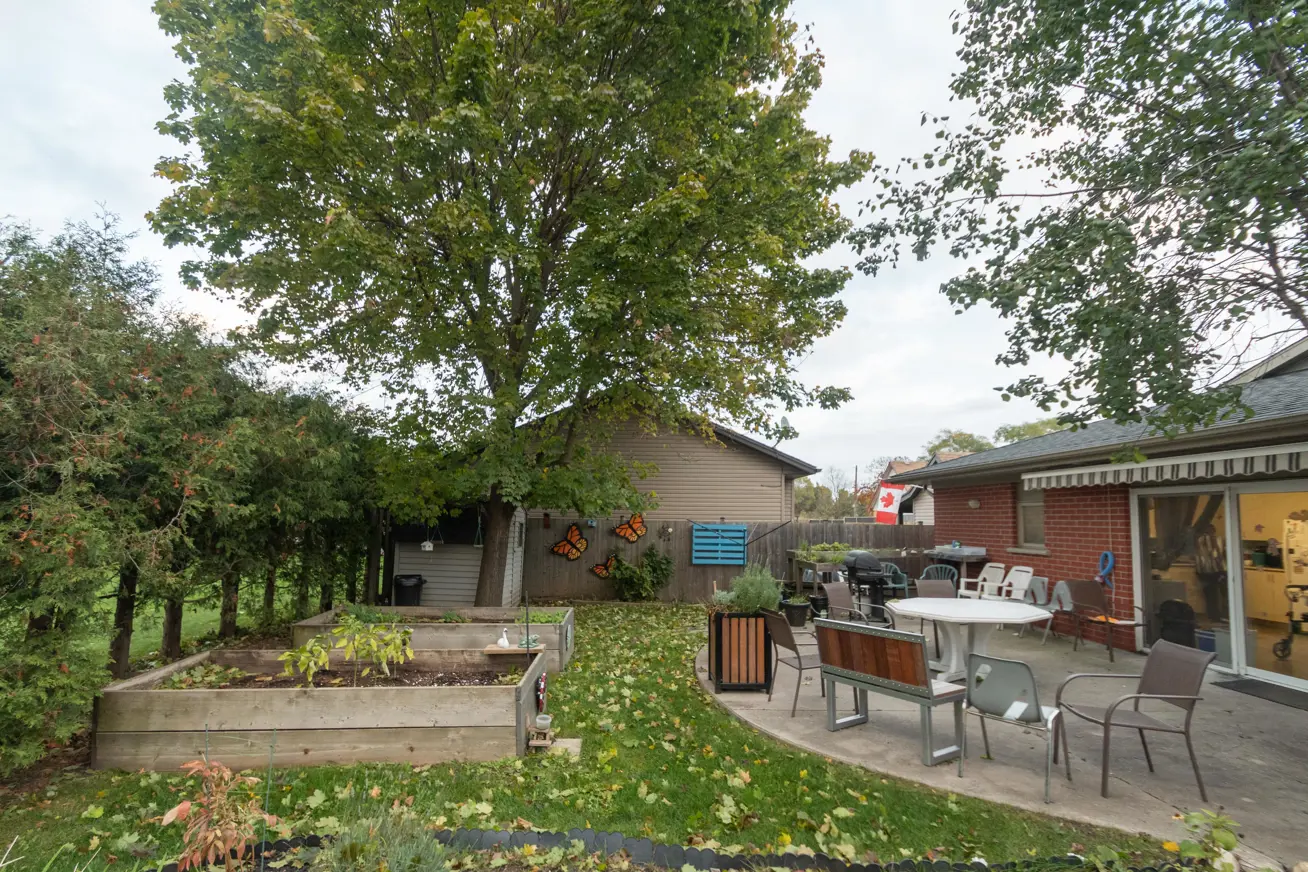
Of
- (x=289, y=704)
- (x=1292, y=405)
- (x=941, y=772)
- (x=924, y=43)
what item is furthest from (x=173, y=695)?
(x=1292, y=405)

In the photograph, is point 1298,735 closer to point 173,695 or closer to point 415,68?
point 173,695

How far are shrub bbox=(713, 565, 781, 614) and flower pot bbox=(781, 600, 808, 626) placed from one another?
3.39 metres

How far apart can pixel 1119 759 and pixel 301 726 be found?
5.79 metres

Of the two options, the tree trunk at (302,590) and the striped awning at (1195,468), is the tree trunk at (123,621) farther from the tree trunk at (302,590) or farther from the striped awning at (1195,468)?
the striped awning at (1195,468)

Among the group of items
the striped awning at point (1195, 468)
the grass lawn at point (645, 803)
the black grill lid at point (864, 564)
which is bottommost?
the grass lawn at point (645, 803)

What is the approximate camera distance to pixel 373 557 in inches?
433

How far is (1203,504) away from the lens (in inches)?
289

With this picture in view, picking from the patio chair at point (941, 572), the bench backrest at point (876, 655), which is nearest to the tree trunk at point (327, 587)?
the bench backrest at point (876, 655)

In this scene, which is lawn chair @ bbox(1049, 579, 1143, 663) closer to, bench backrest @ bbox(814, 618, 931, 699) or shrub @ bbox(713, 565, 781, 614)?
shrub @ bbox(713, 565, 781, 614)

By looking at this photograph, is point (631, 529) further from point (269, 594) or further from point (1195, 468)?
point (1195, 468)

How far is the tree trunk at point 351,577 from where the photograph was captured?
409 inches

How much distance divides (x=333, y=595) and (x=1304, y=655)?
11.9 m

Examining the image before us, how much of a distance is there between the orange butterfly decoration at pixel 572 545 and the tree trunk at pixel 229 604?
270 inches

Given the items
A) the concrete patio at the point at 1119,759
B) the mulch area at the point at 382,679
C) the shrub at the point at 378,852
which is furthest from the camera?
the mulch area at the point at 382,679
